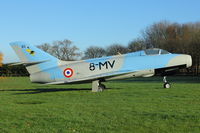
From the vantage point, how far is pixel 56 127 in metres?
7.71

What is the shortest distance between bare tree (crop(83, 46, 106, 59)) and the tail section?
95615mm

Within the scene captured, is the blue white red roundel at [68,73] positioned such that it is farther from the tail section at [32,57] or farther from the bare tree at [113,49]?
Result: the bare tree at [113,49]

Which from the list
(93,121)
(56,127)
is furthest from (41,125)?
(93,121)

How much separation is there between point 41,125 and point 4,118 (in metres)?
1.89

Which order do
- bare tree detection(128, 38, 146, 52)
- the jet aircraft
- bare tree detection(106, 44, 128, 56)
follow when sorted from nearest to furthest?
the jet aircraft < bare tree detection(128, 38, 146, 52) < bare tree detection(106, 44, 128, 56)

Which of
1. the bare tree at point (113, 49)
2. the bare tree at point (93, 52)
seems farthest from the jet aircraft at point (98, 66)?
the bare tree at point (93, 52)

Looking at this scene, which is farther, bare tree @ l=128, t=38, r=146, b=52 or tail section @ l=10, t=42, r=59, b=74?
bare tree @ l=128, t=38, r=146, b=52

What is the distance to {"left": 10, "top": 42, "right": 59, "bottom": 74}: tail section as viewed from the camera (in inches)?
784

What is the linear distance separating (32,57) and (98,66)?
4.44 meters

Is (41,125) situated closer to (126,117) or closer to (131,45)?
(126,117)

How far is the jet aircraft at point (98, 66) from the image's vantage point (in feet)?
65.0

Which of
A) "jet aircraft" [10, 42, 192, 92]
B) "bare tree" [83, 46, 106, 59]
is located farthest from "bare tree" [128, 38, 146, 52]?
"jet aircraft" [10, 42, 192, 92]

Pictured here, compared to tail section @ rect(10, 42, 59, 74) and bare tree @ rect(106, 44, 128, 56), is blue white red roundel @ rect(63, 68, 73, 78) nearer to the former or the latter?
tail section @ rect(10, 42, 59, 74)

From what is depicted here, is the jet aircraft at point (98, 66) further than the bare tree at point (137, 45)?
No
